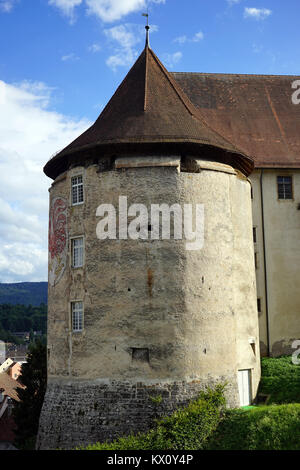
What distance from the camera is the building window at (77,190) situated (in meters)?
24.0

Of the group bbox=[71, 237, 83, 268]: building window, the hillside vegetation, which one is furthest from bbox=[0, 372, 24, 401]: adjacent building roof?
the hillside vegetation

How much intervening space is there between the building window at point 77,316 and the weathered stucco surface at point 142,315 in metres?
0.27

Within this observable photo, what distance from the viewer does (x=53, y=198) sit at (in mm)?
25875

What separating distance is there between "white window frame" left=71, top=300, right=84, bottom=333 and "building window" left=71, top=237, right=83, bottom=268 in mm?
1560

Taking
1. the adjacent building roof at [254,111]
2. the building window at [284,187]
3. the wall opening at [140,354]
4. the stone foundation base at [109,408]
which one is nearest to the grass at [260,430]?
the stone foundation base at [109,408]

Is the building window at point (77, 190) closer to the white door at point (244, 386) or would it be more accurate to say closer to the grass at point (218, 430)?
the grass at point (218, 430)

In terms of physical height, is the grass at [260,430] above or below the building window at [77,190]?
below

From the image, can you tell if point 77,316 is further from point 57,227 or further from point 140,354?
point 57,227

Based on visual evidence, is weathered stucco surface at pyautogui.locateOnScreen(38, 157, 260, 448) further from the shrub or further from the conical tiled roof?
the conical tiled roof

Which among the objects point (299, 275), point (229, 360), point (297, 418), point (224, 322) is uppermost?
point (299, 275)
